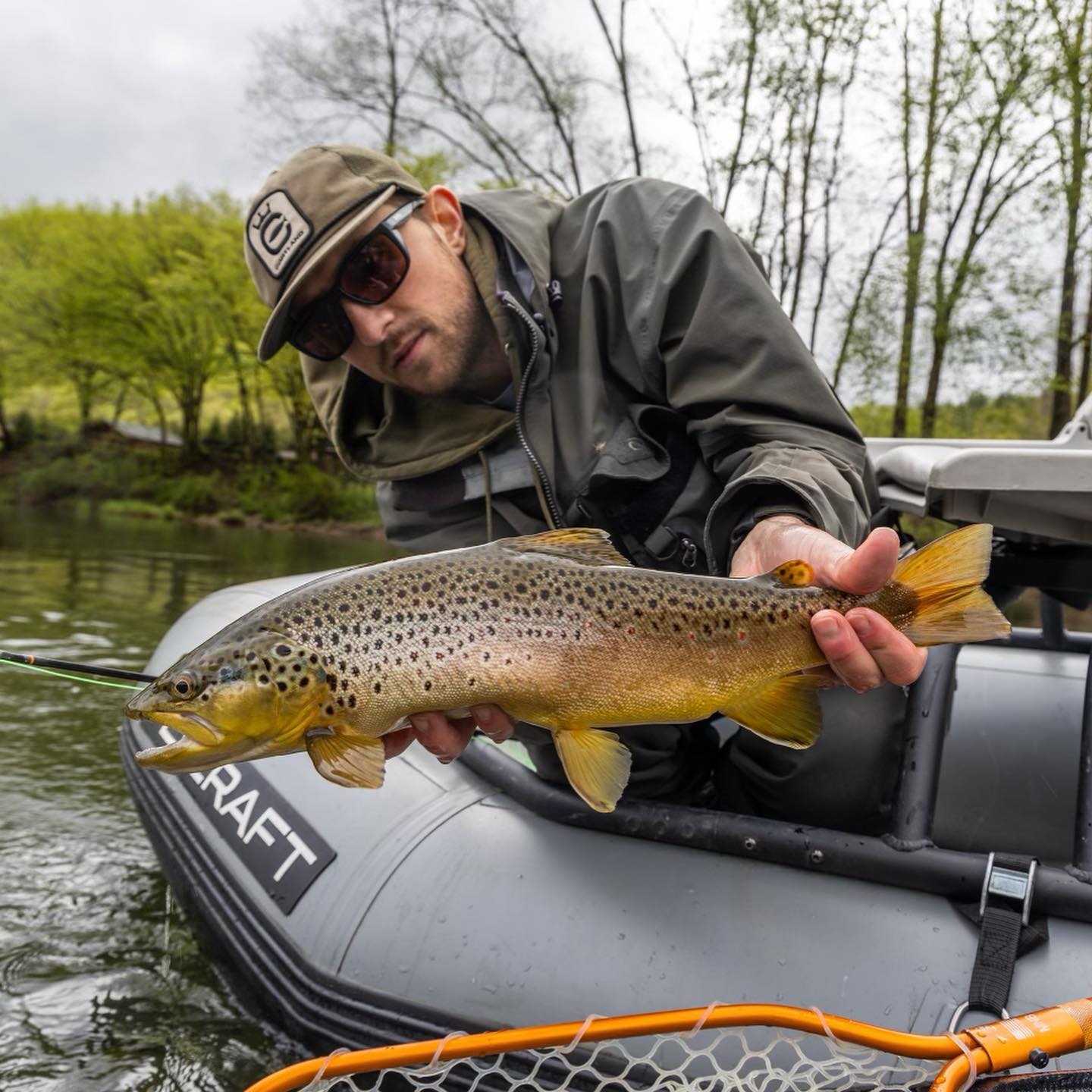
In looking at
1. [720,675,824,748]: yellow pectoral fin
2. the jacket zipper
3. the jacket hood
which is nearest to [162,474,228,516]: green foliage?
the jacket hood

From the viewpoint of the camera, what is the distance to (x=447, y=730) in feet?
6.64

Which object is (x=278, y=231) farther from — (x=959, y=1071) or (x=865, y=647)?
(x=959, y=1071)

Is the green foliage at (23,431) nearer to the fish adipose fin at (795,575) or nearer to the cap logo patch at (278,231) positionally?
the cap logo patch at (278,231)

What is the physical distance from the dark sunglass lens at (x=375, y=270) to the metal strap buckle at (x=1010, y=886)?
6.91 feet

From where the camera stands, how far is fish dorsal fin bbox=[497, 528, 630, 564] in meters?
1.89

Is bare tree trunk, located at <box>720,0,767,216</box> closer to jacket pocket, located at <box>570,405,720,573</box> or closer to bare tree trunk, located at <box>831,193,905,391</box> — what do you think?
bare tree trunk, located at <box>831,193,905,391</box>

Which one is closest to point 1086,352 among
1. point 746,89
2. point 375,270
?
point 746,89

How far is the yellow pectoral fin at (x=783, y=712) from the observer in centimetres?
185

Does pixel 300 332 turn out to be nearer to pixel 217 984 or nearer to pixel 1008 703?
pixel 217 984

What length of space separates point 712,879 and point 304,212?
6.76 ft

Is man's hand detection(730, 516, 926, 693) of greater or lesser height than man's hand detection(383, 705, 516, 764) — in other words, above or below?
above

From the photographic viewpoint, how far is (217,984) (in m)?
3.52

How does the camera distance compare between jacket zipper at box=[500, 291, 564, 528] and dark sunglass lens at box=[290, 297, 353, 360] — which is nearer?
jacket zipper at box=[500, 291, 564, 528]

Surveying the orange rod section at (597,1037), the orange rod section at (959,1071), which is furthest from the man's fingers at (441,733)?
the orange rod section at (959,1071)
